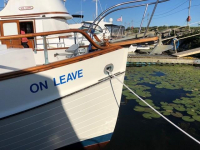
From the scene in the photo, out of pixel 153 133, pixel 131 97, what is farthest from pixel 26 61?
pixel 131 97

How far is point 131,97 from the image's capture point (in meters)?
6.98

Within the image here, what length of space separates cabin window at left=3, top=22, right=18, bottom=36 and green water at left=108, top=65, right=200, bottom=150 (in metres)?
4.72

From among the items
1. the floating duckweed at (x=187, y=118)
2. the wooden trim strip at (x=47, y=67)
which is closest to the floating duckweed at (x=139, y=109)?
the floating duckweed at (x=187, y=118)

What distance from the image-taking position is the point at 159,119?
5262 mm

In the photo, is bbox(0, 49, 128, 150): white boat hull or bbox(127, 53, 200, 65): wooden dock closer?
bbox(0, 49, 128, 150): white boat hull

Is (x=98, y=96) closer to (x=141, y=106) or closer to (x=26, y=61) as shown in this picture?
(x=26, y=61)

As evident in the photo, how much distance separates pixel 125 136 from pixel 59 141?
1.94 m

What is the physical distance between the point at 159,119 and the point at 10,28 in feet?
19.4

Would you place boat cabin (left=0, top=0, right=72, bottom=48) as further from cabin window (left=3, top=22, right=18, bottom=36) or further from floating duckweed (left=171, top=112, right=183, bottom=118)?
floating duckweed (left=171, top=112, right=183, bottom=118)

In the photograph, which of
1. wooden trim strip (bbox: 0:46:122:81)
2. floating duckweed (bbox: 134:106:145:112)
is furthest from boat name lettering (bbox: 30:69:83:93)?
floating duckweed (bbox: 134:106:145:112)

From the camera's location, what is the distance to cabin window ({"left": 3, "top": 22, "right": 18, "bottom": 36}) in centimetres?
562

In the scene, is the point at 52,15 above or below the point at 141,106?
above

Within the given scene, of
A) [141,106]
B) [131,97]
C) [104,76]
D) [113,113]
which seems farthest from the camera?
[131,97]

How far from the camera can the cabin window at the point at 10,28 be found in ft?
18.4
